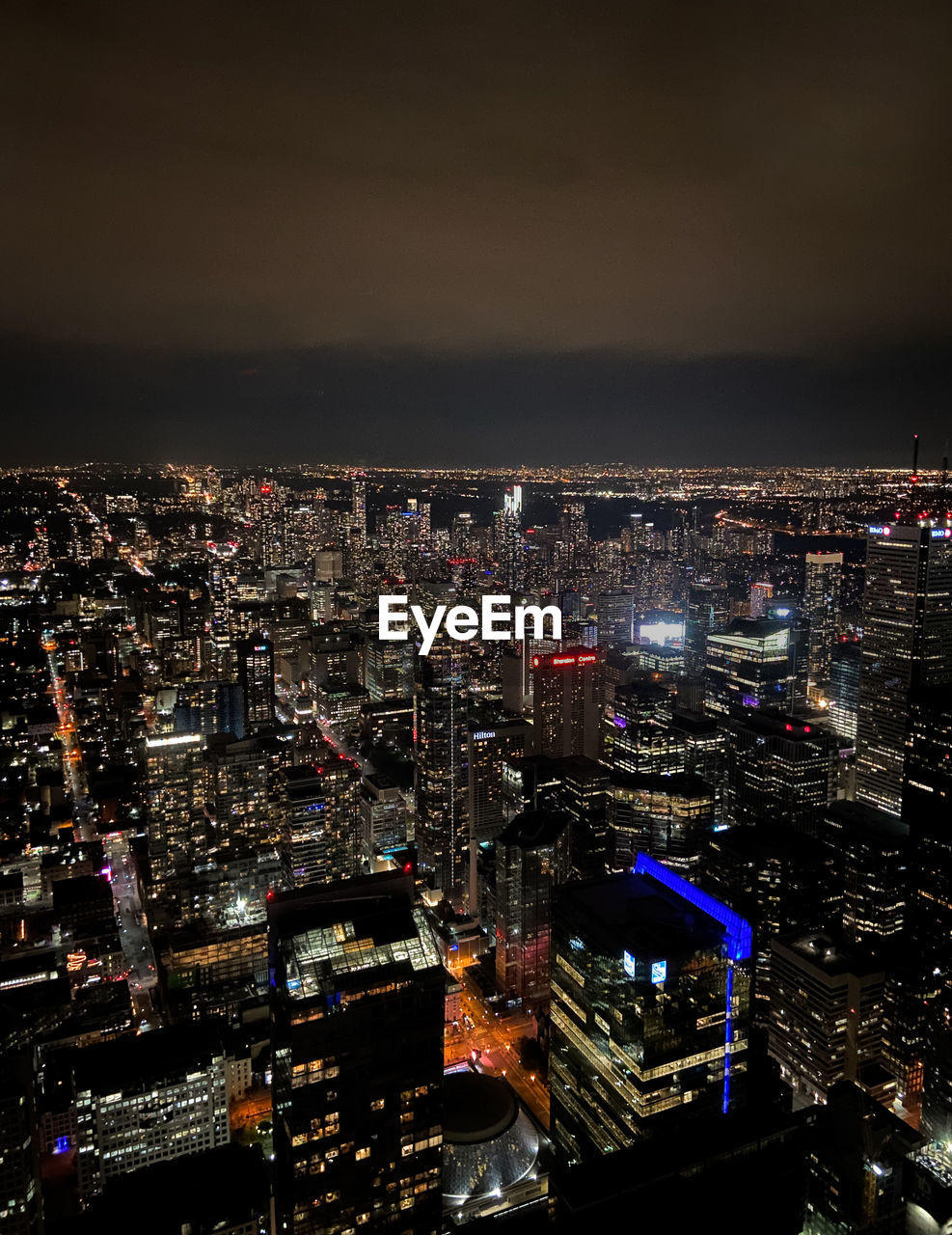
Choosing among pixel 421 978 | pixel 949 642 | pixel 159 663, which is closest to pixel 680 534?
pixel 949 642

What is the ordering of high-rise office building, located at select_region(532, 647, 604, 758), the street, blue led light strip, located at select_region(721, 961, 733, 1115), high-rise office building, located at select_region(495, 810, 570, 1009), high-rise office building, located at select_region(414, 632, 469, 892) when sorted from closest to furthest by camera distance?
1. blue led light strip, located at select_region(721, 961, 733, 1115)
2. the street
3. high-rise office building, located at select_region(495, 810, 570, 1009)
4. high-rise office building, located at select_region(414, 632, 469, 892)
5. high-rise office building, located at select_region(532, 647, 604, 758)

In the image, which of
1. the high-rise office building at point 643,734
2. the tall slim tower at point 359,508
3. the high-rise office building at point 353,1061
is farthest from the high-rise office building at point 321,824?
the tall slim tower at point 359,508

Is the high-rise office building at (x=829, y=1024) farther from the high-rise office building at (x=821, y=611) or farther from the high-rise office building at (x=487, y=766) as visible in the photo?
the high-rise office building at (x=821, y=611)

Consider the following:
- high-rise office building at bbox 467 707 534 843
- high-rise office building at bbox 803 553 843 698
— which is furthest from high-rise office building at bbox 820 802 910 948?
high-rise office building at bbox 803 553 843 698

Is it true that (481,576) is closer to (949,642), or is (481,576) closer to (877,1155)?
(949,642)

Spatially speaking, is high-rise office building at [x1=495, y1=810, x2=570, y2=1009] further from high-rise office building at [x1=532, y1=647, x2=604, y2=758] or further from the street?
high-rise office building at [x1=532, y1=647, x2=604, y2=758]
